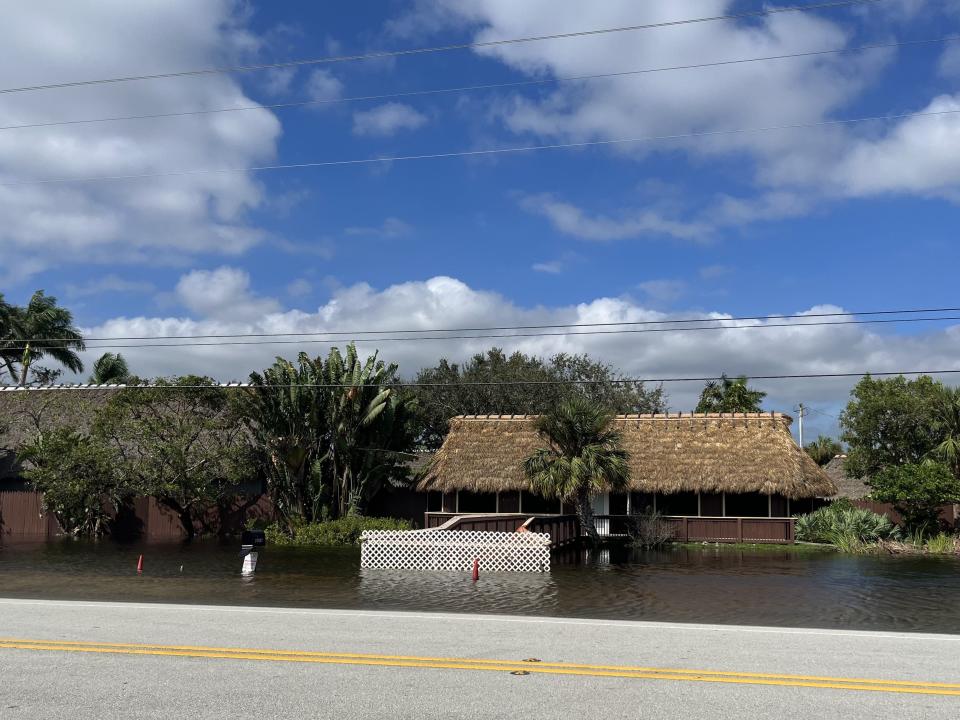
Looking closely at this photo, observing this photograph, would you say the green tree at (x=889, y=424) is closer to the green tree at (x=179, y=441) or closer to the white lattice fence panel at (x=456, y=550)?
the white lattice fence panel at (x=456, y=550)

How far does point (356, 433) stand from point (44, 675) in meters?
24.0

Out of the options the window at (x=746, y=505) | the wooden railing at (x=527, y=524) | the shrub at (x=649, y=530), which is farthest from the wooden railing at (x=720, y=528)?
the wooden railing at (x=527, y=524)

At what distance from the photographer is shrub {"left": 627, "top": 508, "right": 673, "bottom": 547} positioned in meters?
29.3

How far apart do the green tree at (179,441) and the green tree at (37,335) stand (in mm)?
20136

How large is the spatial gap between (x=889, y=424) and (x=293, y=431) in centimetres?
2241

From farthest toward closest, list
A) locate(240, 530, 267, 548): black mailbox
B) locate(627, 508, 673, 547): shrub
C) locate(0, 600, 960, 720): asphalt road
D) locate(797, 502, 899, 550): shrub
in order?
locate(627, 508, 673, 547): shrub < locate(797, 502, 899, 550): shrub < locate(240, 530, 267, 548): black mailbox < locate(0, 600, 960, 720): asphalt road

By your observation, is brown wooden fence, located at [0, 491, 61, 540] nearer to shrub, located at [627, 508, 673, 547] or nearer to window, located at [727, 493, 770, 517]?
shrub, located at [627, 508, 673, 547]

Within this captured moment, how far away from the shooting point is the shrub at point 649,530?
29344mm

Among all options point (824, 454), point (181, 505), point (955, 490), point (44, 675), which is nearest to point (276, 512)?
point (181, 505)

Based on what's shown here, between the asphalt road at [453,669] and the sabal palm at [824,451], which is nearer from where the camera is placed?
the asphalt road at [453,669]

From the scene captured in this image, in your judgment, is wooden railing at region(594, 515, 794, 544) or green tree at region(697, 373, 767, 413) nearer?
wooden railing at region(594, 515, 794, 544)

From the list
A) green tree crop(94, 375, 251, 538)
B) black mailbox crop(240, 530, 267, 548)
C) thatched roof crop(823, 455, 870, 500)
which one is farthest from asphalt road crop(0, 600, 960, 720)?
thatched roof crop(823, 455, 870, 500)

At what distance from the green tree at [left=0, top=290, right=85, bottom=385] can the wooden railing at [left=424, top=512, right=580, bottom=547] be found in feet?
107

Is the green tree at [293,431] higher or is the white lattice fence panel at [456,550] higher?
the green tree at [293,431]
